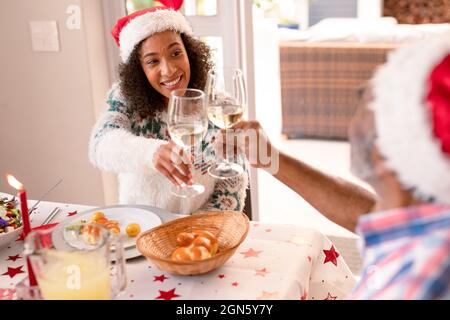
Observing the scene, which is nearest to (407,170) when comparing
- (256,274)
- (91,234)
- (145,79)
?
(256,274)

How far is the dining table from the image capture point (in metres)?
1.12

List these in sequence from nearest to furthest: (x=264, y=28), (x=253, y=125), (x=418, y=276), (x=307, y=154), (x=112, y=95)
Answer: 1. (x=418, y=276)
2. (x=253, y=125)
3. (x=112, y=95)
4. (x=307, y=154)
5. (x=264, y=28)

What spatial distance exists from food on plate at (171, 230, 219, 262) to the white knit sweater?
1.30 ft

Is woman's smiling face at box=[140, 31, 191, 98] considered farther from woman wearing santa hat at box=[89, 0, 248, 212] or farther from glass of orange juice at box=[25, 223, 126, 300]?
glass of orange juice at box=[25, 223, 126, 300]

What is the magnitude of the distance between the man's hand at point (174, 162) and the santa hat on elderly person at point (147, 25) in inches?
19.1

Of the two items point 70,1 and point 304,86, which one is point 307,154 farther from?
point 70,1

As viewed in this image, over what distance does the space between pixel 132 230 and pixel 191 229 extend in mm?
142

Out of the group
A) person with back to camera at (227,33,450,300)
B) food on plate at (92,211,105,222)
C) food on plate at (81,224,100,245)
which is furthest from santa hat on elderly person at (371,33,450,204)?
food on plate at (92,211,105,222)

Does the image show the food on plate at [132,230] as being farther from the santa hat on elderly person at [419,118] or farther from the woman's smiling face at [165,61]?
the santa hat on elderly person at [419,118]

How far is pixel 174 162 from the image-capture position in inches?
56.6

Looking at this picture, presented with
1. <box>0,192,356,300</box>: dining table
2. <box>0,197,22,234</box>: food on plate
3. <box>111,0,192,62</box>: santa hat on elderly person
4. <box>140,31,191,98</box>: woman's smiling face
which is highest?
<box>111,0,192,62</box>: santa hat on elderly person

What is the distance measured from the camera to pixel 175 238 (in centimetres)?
125
